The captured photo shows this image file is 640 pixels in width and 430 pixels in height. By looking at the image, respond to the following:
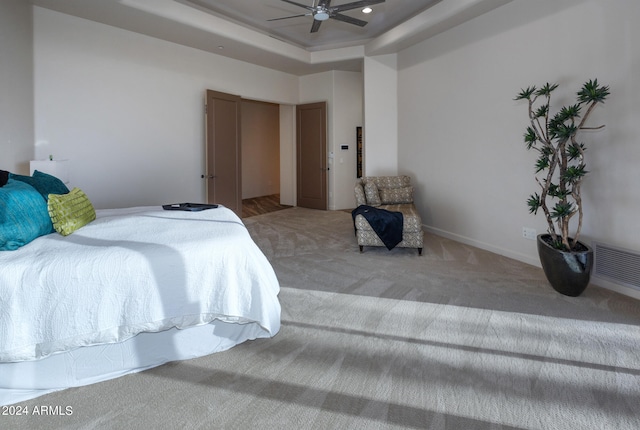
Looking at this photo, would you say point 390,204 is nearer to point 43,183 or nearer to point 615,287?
point 615,287

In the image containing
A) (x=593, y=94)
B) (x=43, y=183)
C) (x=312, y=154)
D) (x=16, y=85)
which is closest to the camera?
(x=43, y=183)

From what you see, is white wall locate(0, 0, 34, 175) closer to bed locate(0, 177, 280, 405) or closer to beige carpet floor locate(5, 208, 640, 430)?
bed locate(0, 177, 280, 405)

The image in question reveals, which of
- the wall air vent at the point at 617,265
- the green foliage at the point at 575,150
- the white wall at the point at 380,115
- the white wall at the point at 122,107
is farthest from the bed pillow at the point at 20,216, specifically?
the white wall at the point at 380,115

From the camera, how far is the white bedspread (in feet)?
5.53

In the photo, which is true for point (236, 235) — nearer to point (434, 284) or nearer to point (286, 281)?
point (286, 281)

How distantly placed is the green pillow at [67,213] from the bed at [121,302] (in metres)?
0.06

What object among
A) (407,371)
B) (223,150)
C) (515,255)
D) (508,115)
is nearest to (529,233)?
(515,255)

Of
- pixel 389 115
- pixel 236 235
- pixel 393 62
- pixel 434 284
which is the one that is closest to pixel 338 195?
pixel 389 115

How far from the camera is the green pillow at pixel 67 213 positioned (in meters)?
2.24

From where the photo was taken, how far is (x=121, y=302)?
183 cm

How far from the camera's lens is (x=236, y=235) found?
226 centimetres

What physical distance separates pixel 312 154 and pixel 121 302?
6.56 meters

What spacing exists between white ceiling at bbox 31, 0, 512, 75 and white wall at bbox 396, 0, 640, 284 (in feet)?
1.36

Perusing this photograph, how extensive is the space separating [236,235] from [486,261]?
316 cm
